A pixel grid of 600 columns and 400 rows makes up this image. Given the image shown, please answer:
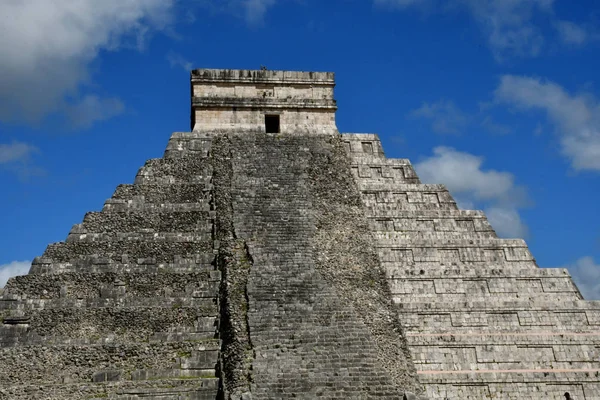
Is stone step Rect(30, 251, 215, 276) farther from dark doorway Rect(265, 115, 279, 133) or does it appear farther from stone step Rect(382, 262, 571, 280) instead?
dark doorway Rect(265, 115, 279, 133)

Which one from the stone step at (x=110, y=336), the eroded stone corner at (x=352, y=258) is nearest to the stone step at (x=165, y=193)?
the eroded stone corner at (x=352, y=258)

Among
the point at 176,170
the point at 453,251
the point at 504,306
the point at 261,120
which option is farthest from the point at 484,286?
the point at 176,170

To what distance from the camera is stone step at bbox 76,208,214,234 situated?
16344mm

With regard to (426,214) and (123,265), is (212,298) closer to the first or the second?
(123,265)

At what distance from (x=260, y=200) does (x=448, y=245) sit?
4.85 metres

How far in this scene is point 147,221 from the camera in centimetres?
1652

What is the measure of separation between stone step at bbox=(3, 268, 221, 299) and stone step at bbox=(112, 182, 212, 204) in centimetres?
251

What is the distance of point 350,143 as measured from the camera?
1997 cm

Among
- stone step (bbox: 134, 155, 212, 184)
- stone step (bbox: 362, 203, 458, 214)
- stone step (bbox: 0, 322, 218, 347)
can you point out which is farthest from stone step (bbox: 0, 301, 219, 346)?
stone step (bbox: 362, 203, 458, 214)

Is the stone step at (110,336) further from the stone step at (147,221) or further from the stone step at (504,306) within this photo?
the stone step at (504,306)

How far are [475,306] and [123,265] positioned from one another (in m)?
8.16

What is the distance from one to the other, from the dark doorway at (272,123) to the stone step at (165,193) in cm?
409

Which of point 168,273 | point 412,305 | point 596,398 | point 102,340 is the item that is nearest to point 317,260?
point 412,305

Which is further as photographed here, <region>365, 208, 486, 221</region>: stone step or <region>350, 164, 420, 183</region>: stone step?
<region>350, 164, 420, 183</region>: stone step
